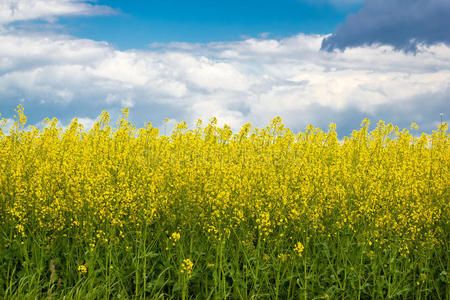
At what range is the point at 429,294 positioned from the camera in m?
6.27

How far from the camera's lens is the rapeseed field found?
5.55 m

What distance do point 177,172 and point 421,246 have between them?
390cm

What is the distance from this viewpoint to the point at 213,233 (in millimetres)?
6008

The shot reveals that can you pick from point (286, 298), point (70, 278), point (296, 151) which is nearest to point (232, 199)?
point (286, 298)

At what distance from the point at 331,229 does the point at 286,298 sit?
138 cm

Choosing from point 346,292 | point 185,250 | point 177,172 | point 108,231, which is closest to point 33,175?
point 108,231

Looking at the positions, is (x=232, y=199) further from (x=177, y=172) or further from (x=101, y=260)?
(x=101, y=260)

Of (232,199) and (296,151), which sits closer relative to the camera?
(232,199)

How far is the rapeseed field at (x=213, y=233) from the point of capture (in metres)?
5.55

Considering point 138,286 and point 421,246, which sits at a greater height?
point 421,246

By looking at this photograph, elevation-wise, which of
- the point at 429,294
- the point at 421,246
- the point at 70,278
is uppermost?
the point at 421,246

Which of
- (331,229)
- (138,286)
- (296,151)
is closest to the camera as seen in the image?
(138,286)

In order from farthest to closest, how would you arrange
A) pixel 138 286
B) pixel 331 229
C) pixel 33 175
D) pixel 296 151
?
pixel 296 151 → pixel 33 175 → pixel 331 229 → pixel 138 286

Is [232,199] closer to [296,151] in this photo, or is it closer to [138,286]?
[138,286]
